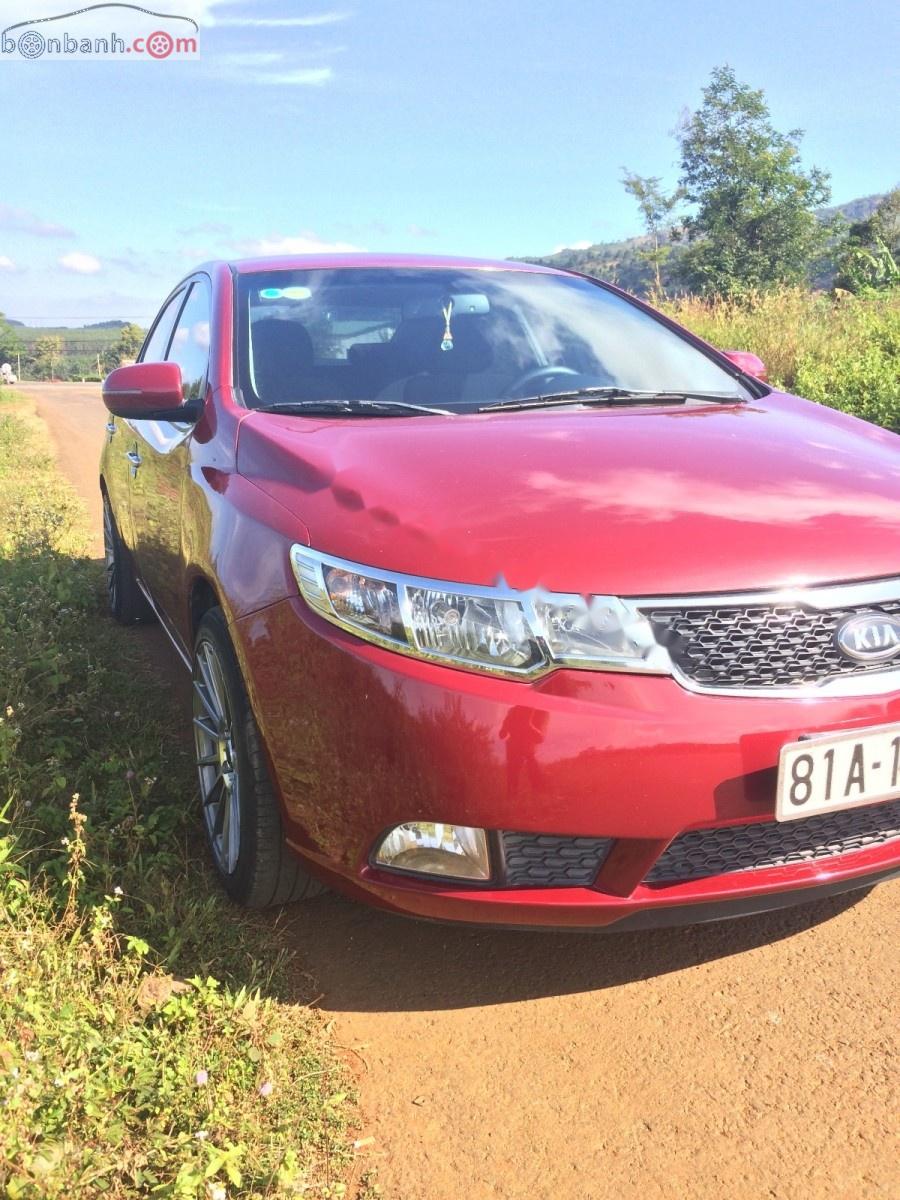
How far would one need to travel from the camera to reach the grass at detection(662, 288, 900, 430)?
25.7 feet

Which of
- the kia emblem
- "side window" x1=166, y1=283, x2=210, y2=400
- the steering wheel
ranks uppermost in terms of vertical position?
"side window" x1=166, y1=283, x2=210, y2=400

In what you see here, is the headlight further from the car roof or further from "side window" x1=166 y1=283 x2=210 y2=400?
the car roof

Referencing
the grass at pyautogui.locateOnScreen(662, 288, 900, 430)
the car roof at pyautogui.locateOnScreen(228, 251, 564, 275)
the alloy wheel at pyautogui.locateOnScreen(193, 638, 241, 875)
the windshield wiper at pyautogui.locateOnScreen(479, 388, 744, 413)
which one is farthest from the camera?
the grass at pyautogui.locateOnScreen(662, 288, 900, 430)

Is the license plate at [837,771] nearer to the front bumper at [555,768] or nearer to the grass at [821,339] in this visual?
the front bumper at [555,768]

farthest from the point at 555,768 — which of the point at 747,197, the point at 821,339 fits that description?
the point at 747,197

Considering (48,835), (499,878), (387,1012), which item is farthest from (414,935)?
(48,835)

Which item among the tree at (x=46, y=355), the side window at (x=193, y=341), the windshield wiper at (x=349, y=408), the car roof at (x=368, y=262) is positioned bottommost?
the tree at (x=46, y=355)

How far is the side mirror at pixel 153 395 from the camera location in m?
2.73

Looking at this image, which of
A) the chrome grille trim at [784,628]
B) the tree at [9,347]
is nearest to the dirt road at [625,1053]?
the chrome grille trim at [784,628]

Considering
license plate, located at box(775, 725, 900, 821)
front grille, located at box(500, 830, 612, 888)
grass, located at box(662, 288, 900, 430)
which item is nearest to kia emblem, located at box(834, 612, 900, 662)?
license plate, located at box(775, 725, 900, 821)

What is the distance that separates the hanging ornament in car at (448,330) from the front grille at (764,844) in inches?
67.5

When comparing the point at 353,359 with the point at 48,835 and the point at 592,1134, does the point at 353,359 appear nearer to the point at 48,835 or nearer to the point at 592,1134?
the point at 48,835

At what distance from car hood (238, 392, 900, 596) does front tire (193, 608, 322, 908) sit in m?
0.46

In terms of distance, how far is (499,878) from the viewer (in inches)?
70.8
